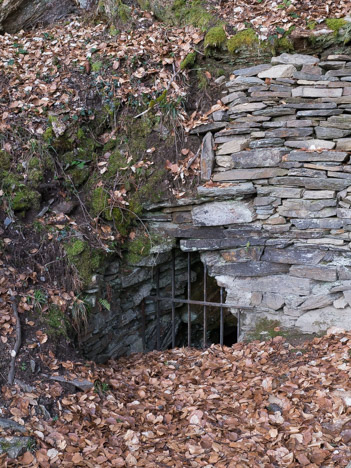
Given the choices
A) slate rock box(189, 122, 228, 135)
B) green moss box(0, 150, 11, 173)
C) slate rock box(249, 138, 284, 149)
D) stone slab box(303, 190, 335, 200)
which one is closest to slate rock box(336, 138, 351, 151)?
stone slab box(303, 190, 335, 200)

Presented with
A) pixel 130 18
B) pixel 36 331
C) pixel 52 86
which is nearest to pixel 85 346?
pixel 36 331

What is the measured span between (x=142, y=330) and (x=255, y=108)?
3067mm

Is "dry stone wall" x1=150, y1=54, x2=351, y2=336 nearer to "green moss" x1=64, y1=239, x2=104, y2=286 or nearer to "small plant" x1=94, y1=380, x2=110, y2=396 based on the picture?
"green moss" x1=64, y1=239, x2=104, y2=286

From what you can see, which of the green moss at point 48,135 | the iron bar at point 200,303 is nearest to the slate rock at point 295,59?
the green moss at point 48,135

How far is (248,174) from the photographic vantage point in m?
4.96

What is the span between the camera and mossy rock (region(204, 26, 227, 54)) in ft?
17.7

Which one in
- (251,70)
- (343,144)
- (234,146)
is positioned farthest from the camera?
(251,70)

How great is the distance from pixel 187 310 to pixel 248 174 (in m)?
2.15

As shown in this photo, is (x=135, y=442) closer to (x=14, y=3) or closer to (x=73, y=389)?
(x=73, y=389)

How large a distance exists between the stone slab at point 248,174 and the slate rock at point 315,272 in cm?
107

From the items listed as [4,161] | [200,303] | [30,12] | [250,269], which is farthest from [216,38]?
[30,12]

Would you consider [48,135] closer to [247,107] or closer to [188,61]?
[188,61]

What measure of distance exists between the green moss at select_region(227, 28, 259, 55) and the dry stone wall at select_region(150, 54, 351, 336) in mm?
327

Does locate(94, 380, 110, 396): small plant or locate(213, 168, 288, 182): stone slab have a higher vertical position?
locate(213, 168, 288, 182): stone slab
